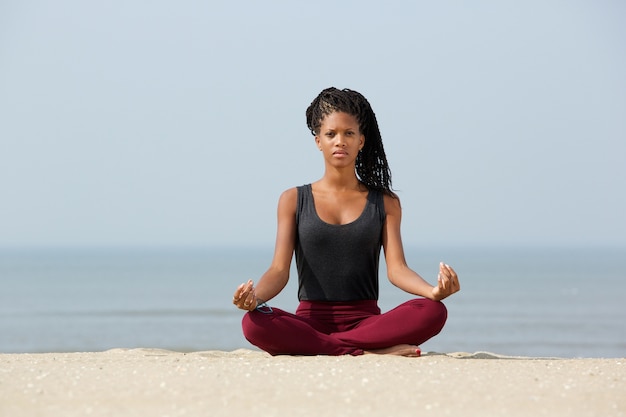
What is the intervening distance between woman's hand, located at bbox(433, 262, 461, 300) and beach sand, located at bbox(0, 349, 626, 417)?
420mm

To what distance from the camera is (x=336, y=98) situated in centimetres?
684

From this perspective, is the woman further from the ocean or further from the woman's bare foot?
the ocean

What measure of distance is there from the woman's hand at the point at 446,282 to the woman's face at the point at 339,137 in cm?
109

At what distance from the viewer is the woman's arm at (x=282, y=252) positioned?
658 centimetres

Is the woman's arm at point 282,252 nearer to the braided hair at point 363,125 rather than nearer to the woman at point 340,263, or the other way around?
the woman at point 340,263

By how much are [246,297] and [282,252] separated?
68 cm

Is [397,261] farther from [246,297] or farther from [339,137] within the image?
[246,297]

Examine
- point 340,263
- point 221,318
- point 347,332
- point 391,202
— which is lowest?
point 221,318

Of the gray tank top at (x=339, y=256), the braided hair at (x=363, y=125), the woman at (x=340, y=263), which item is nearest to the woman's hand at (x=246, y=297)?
the woman at (x=340, y=263)

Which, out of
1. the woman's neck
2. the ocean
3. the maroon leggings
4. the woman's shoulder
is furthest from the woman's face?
the ocean

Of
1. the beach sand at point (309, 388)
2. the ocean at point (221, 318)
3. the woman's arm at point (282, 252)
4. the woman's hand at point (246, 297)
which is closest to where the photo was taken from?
the beach sand at point (309, 388)

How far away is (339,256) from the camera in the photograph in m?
6.68

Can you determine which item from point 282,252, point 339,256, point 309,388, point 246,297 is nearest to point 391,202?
point 339,256

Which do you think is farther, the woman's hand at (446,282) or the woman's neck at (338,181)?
the woman's neck at (338,181)
